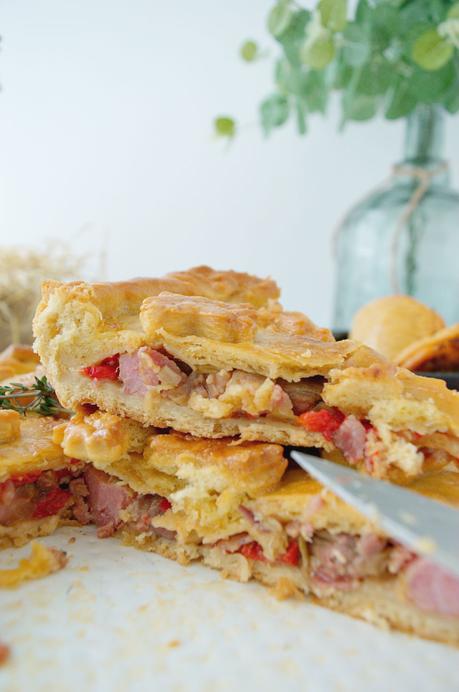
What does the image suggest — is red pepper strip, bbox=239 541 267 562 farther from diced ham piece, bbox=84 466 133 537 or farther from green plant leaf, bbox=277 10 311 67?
green plant leaf, bbox=277 10 311 67

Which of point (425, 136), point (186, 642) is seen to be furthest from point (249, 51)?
point (186, 642)

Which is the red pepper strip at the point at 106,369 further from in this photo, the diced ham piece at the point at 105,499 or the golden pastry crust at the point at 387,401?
the golden pastry crust at the point at 387,401

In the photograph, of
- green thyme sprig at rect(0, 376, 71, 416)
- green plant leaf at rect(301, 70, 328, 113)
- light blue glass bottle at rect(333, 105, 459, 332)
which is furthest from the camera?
green plant leaf at rect(301, 70, 328, 113)

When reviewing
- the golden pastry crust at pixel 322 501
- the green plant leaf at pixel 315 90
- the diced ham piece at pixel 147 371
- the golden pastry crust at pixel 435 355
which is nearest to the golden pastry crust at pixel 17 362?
the diced ham piece at pixel 147 371

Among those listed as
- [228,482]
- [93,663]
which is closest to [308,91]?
[228,482]

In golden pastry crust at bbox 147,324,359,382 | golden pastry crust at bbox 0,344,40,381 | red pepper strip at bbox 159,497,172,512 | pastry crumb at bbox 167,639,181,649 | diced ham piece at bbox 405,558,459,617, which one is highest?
golden pastry crust at bbox 147,324,359,382

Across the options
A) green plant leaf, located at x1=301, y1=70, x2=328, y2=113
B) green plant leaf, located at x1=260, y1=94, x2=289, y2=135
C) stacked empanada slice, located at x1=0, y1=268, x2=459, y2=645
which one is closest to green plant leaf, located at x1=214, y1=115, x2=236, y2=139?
green plant leaf, located at x1=260, y1=94, x2=289, y2=135

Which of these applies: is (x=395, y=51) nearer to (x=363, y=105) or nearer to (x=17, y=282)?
(x=363, y=105)
